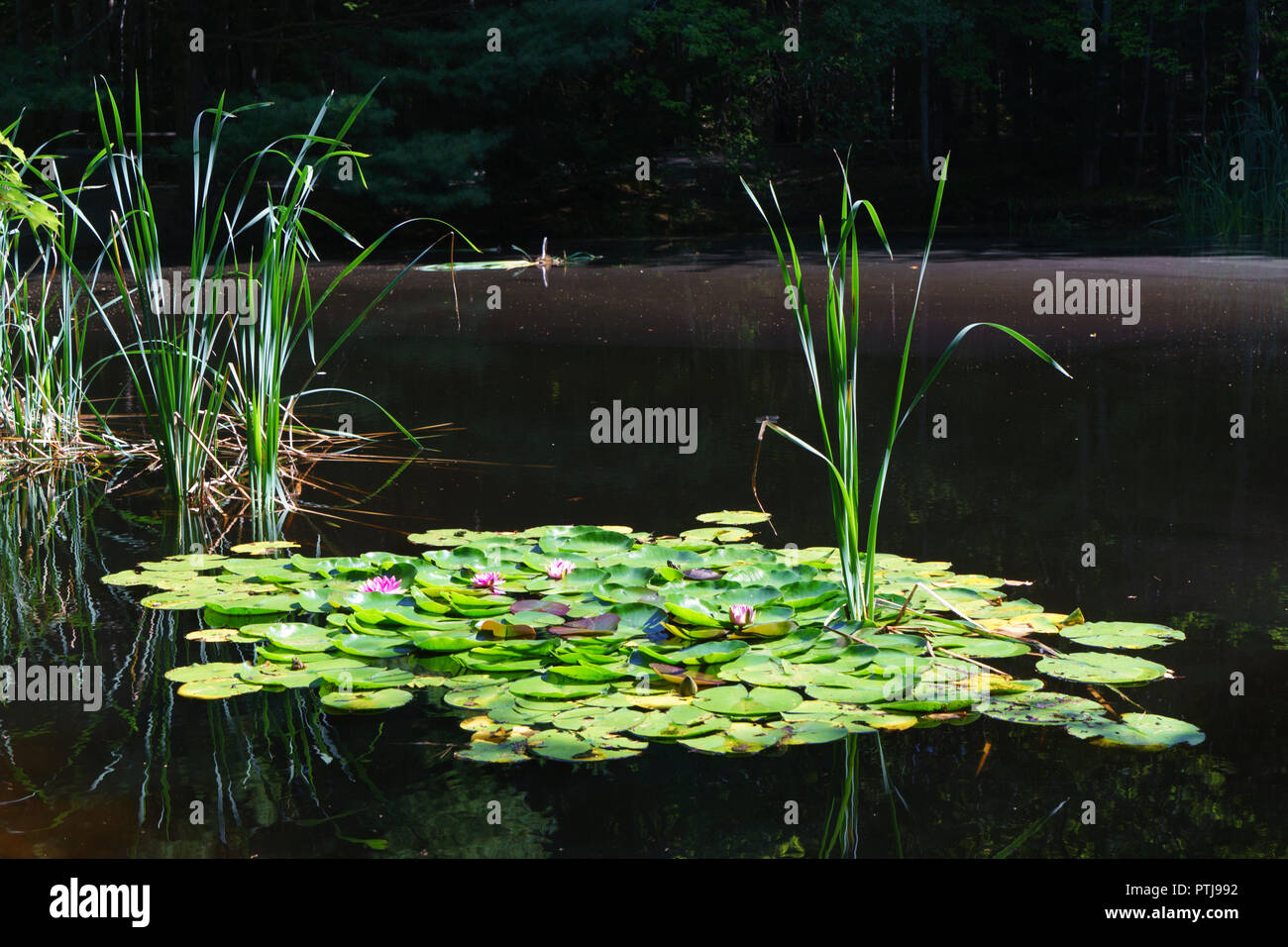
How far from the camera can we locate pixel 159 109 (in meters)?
18.5

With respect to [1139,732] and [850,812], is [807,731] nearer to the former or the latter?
[850,812]

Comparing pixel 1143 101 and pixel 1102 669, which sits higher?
pixel 1143 101

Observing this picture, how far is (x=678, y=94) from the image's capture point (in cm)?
1545

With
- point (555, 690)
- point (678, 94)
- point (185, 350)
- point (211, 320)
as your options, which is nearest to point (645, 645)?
point (555, 690)

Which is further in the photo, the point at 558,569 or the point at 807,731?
the point at 558,569

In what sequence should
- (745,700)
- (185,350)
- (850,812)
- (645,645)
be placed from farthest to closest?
1. (185,350)
2. (645,645)
3. (745,700)
4. (850,812)

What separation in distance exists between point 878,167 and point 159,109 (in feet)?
32.7

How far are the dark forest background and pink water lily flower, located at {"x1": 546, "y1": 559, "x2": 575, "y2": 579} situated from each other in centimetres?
958

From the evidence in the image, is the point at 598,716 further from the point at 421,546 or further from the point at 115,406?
the point at 115,406

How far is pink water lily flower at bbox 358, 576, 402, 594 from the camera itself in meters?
2.56

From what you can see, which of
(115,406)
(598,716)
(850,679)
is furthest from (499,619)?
(115,406)

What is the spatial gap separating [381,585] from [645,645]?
1.90 feet

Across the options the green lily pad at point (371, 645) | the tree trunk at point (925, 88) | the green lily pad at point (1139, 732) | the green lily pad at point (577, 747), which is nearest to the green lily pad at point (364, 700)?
the green lily pad at point (371, 645)
